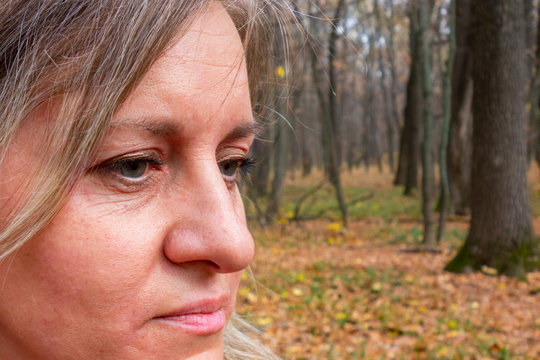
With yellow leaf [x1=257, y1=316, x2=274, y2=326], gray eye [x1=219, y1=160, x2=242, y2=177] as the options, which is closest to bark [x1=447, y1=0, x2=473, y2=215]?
yellow leaf [x1=257, y1=316, x2=274, y2=326]

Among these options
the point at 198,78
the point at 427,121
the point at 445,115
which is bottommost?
the point at 198,78

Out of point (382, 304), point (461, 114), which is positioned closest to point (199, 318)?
point (382, 304)

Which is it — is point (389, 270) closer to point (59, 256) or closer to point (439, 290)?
point (439, 290)

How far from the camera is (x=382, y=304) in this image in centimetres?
539

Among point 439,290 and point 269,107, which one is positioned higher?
point 269,107

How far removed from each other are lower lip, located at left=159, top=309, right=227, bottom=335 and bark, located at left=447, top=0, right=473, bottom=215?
11.7 metres

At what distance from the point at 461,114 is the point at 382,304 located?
7.92m

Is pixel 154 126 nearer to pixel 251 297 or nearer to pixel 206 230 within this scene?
pixel 206 230

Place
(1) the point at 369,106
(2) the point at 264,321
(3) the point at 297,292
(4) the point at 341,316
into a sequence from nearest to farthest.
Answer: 1. (2) the point at 264,321
2. (4) the point at 341,316
3. (3) the point at 297,292
4. (1) the point at 369,106

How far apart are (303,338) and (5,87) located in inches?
161

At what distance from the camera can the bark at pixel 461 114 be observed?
1164 cm

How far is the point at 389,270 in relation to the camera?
692 centimetres

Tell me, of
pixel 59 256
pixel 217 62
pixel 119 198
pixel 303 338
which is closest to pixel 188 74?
pixel 217 62

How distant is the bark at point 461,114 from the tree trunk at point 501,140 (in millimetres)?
5140
